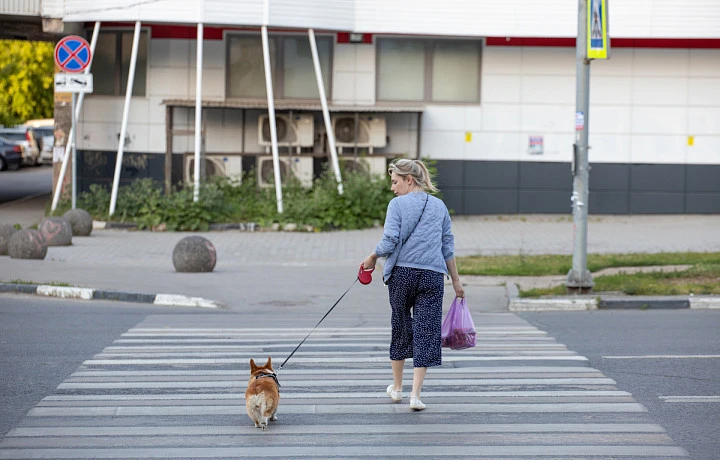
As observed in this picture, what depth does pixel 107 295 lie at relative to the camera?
1406cm

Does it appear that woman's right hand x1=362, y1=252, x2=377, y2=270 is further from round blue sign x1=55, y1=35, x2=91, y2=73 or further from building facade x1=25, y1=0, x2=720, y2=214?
building facade x1=25, y1=0, x2=720, y2=214

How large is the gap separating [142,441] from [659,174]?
1964 centimetres

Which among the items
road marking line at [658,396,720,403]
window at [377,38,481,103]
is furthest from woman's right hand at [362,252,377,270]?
window at [377,38,481,103]

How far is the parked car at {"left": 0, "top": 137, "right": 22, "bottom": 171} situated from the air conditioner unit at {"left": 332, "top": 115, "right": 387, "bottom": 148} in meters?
28.2

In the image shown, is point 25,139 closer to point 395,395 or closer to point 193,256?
point 193,256

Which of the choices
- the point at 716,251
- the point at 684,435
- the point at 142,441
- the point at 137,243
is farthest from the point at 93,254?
the point at 684,435

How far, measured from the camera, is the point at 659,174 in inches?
971

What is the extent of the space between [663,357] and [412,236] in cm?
361

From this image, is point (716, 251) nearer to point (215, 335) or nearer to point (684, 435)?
point (215, 335)

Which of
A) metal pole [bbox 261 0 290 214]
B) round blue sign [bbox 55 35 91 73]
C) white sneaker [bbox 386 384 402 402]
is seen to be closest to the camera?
white sneaker [bbox 386 384 402 402]

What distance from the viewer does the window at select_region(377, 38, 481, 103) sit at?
24.6 m

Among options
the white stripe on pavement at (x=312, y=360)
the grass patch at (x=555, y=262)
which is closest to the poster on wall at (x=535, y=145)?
the grass patch at (x=555, y=262)

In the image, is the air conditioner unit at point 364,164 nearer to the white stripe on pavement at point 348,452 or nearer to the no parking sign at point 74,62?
the no parking sign at point 74,62

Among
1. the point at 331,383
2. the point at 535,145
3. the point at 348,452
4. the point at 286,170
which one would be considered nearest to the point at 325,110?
the point at 286,170
